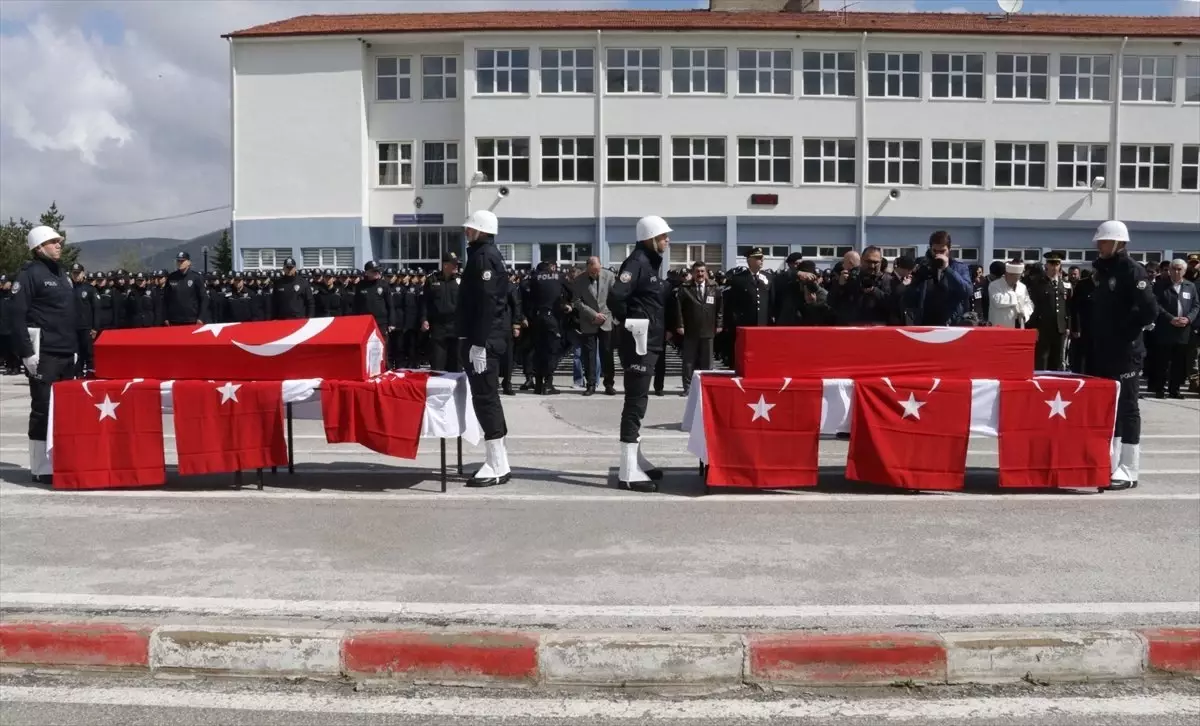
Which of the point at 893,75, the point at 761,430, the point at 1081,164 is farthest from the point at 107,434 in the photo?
the point at 1081,164

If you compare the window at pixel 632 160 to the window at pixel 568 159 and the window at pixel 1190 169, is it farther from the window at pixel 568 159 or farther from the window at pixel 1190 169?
the window at pixel 1190 169

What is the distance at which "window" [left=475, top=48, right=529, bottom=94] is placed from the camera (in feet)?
145

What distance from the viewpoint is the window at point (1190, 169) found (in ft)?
149

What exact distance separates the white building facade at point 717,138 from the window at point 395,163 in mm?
64

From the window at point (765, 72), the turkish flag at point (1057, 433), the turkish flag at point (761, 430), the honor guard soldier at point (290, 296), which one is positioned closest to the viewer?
the turkish flag at point (761, 430)

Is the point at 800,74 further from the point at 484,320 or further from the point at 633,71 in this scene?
the point at 484,320

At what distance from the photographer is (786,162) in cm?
4422

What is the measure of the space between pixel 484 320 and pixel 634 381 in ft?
4.29

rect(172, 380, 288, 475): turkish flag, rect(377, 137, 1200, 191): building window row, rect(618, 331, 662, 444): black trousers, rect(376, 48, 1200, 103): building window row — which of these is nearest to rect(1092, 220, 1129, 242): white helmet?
rect(618, 331, 662, 444): black trousers

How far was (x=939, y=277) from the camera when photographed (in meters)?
10.2

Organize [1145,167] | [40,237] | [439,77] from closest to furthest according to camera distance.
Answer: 1. [40,237]
2. [1145,167]
3. [439,77]

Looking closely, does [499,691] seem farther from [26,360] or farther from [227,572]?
[26,360]

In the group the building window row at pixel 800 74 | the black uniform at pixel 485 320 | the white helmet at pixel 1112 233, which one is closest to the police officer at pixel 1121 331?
the white helmet at pixel 1112 233

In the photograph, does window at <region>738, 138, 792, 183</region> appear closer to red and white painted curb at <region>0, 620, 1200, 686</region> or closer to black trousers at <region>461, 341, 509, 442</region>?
black trousers at <region>461, 341, 509, 442</region>
